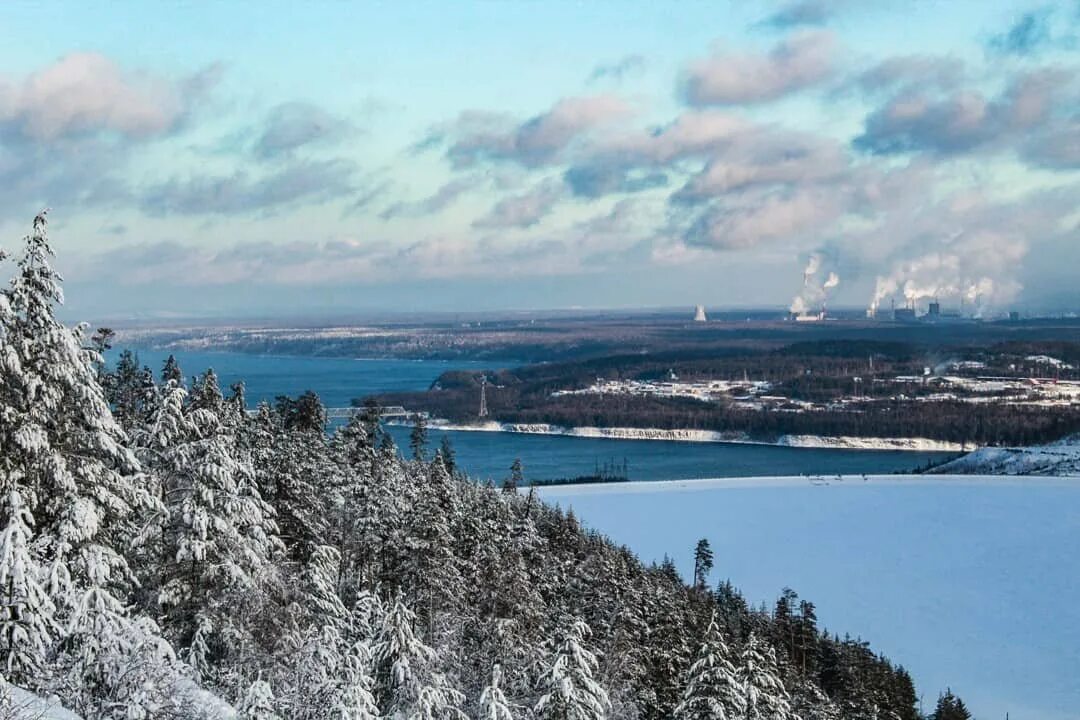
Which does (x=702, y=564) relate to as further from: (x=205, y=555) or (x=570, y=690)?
(x=205, y=555)

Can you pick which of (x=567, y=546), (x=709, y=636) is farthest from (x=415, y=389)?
(x=709, y=636)

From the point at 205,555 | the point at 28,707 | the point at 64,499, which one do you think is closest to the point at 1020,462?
the point at 205,555

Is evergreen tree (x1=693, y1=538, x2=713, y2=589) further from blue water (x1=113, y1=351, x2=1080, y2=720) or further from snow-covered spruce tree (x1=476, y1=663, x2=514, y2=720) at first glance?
snow-covered spruce tree (x1=476, y1=663, x2=514, y2=720)

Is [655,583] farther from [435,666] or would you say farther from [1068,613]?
[1068,613]

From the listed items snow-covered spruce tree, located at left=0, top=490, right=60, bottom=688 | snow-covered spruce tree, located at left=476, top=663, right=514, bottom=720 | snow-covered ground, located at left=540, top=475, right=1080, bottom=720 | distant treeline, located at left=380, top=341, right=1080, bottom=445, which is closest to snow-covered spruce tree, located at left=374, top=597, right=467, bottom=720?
snow-covered spruce tree, located at left=476, top=663, right=514, bottom=720

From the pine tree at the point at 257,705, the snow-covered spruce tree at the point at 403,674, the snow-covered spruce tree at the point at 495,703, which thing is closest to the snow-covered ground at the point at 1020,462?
the snow-covered spruce tree at the point at 403,674

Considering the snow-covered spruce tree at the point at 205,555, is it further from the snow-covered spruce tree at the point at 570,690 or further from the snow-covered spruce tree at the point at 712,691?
the snow-covered spruce tree at the point at 712,691

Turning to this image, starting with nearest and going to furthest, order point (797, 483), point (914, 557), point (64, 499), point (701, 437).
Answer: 1. point (64, 499)
2. point (914, 557)
3. point (797, 483)
4. point (701, 437)
